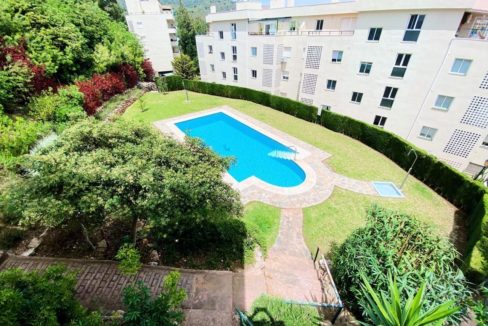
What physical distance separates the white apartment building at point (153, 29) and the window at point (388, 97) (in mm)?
43287

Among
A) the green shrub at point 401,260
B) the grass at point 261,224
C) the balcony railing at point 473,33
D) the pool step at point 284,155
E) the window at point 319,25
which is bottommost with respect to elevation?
the pool step at point 284,155

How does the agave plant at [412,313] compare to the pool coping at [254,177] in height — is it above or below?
above

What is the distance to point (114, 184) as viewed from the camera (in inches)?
231

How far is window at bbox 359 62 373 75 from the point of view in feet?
63.6

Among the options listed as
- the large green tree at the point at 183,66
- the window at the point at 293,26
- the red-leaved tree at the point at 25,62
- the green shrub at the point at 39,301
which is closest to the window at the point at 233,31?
the window at the point at 293,26

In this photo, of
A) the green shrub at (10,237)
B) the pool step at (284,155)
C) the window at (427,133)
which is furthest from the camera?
the window at (427,133)

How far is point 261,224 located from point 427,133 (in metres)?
17.4

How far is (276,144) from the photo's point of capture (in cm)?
1964

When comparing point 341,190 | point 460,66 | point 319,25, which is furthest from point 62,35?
point 460,66

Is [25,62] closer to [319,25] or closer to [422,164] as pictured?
[319,25]

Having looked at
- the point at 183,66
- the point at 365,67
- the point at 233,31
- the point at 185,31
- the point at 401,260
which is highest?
the point at 185,31

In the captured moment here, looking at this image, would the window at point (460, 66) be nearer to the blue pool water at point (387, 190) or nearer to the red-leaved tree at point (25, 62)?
the blue pool water at point (387, 190)

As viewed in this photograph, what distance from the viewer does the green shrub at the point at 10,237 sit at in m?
7.50

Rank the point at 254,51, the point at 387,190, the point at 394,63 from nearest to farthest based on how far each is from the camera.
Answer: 1. the point at 387,190
2. the point at 394,63
3. the point at 254,51
